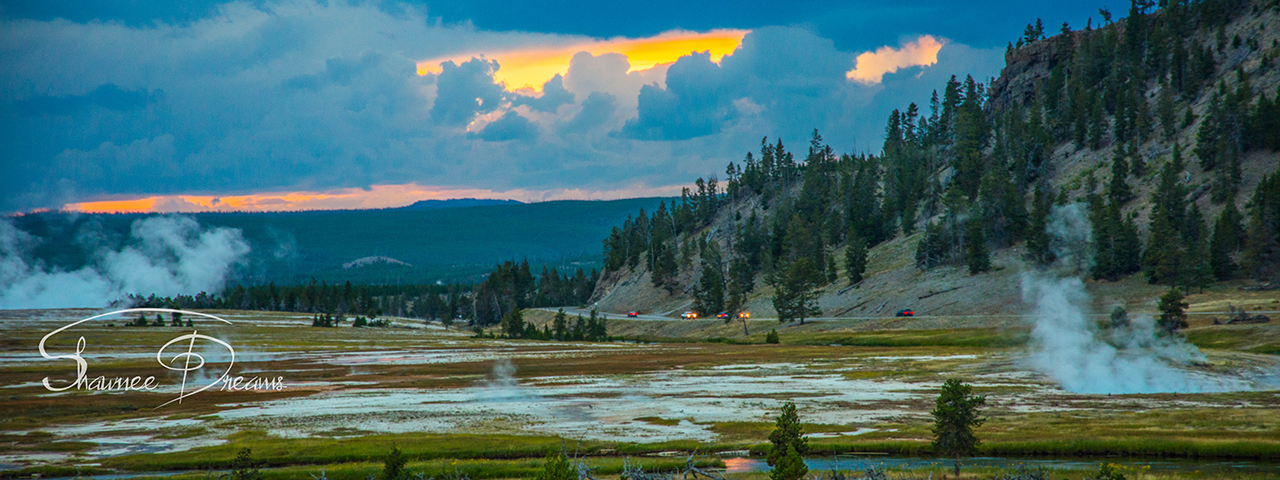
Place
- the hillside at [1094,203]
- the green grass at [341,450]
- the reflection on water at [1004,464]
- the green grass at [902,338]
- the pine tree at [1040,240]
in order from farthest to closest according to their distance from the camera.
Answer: the pine tree at [1040,240], the hillside at [1094,203], the green grass at [902,338], the green grass at [341,450], the reflection on water at [1004,464]

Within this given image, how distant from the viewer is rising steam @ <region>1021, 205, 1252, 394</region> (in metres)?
56.1

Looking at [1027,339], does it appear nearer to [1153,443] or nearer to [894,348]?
[894,348]

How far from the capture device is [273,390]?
209ft

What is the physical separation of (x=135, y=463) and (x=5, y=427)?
1647 centimetres

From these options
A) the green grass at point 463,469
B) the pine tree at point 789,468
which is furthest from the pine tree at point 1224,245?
the pine tree at point 789,468

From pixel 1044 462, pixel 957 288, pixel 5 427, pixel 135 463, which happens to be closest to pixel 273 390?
pixel 5 427

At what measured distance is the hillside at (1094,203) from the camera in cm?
11544

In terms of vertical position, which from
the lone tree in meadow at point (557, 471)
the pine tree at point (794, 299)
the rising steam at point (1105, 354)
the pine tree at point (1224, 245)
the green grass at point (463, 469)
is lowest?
the green grass at point (463, 469)

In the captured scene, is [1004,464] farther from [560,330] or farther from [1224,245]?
[560,330]

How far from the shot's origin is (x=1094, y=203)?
5143 inches

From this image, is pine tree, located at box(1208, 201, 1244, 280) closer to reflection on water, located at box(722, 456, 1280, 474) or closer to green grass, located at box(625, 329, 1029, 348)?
green grass, located at box(625, 329, 1029, 348)

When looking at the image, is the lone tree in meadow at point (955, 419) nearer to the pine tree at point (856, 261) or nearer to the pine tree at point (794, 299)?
the pine tree at point (794, 299)

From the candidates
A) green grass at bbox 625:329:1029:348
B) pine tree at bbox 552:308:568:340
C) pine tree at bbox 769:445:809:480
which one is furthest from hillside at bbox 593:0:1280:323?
pine tree at bbox 769:445:809:480

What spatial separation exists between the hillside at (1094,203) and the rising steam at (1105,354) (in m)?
4.97
